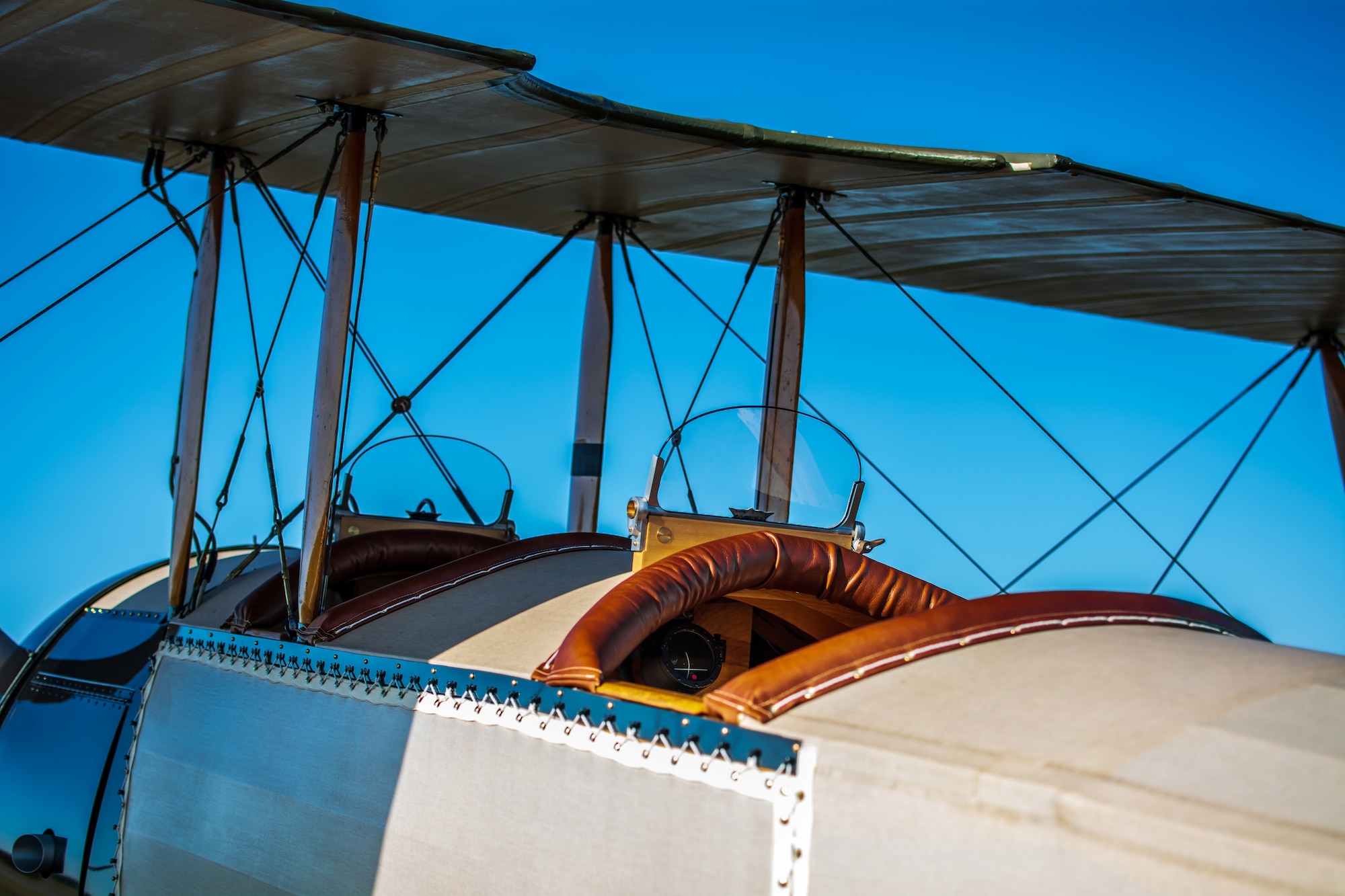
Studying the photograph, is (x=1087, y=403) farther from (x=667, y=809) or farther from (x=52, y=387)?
(x=667, y=809)

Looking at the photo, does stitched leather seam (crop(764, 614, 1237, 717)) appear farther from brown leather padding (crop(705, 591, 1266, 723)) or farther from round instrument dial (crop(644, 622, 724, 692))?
round instrument dial (crop(644, 622, 724, 692))

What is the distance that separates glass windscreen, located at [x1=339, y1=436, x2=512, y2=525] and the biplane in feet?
0.12

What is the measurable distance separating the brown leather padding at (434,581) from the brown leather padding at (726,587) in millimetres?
1284

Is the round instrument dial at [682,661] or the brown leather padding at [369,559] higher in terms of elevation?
the brown leather padding at [369,559]

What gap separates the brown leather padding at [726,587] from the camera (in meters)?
3.28

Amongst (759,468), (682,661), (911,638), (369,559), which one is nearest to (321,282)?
(369,559)

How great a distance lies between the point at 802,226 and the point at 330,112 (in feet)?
8.07

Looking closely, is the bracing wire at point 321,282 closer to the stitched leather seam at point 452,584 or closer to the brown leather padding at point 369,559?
the brown leather padding at point 369,559

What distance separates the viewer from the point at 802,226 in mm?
6184

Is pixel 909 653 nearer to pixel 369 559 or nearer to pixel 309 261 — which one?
pixel 369 559

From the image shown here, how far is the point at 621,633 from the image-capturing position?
3.35 metres

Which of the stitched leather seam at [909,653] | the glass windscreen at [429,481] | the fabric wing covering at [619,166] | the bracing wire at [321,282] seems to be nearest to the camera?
the stitched leather seam at [909,653]

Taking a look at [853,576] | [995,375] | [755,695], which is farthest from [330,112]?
[995,375]

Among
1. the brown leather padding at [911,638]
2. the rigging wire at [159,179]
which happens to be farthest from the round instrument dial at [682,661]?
the rigging wire at [159,179]
